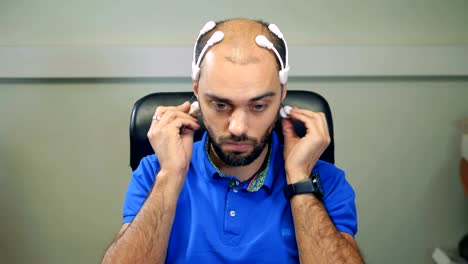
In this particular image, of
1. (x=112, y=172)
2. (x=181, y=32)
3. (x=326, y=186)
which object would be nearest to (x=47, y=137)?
(x=112, y=172)

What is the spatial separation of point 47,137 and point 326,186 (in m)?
1.35

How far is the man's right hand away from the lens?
1.08 m

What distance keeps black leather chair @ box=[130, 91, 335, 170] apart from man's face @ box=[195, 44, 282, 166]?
26 cm

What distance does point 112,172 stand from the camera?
6.16 feet

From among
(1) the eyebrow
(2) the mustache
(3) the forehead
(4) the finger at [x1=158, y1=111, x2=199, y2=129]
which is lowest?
(2) the mustache

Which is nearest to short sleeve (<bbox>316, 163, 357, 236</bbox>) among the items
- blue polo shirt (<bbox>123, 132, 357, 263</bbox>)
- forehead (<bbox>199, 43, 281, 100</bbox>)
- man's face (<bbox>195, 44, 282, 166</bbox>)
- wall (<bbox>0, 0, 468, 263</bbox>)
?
blue polo shirt (<bbox>123, 132, 357, 263</bbox>)

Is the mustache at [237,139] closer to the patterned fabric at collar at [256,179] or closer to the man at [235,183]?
the man at [235,183]

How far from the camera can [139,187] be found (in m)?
1.15

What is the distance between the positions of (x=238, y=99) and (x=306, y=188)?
0.31 metres

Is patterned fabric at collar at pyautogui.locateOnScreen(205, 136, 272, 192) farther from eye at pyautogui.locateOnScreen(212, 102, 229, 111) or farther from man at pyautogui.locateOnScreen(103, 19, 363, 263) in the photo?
eye at pyautogui.locateOnScreen(212, 102, 229, 111)

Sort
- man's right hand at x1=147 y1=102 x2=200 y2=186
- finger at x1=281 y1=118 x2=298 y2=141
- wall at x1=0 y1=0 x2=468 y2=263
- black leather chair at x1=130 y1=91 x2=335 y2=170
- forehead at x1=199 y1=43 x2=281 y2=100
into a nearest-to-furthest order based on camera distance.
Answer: forehead at x1=199 y1=43 x2=281 y2=100 → man's right hand at x1=147 y1=102 x2=200 y2=186 → finger at x1=281 y1=118 x2=298 y2=141 → black leather chair at x1=130 y1=91 x2=335 y2=170 → wall at x1=0 y1=0 x2=468 y2=263

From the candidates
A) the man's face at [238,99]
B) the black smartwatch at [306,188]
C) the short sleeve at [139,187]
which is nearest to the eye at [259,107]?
the man's face at [238,99]

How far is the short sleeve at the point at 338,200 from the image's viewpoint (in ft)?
3.63

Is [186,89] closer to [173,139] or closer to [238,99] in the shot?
[173,139]
